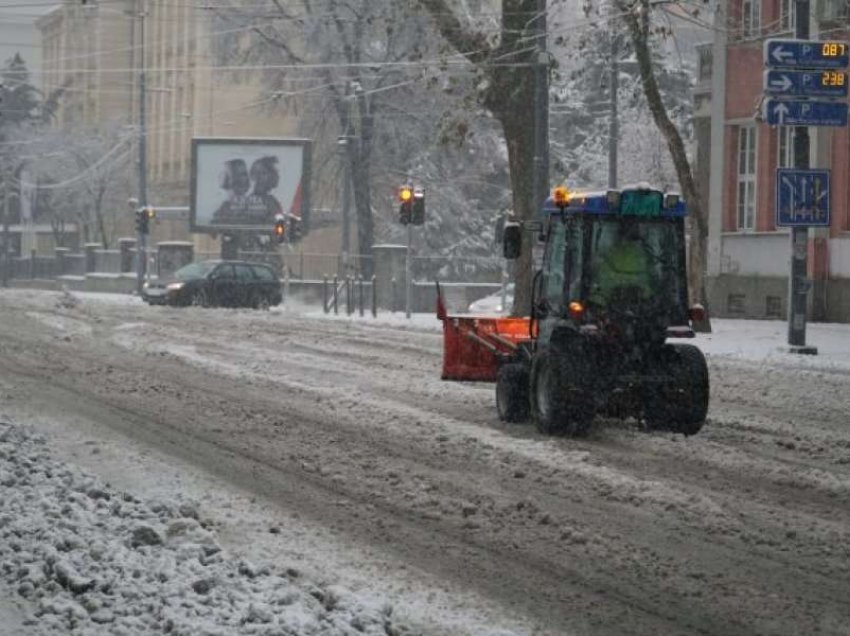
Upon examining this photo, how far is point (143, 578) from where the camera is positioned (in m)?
7.69

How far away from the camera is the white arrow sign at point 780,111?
25.1m

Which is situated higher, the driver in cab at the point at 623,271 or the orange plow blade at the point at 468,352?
the driver in cab at the point at 623,271

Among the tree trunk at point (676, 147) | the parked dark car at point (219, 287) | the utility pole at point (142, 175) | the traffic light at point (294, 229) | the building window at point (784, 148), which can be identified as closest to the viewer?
the tree trunk at point (676, 147)

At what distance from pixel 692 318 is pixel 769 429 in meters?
1.36

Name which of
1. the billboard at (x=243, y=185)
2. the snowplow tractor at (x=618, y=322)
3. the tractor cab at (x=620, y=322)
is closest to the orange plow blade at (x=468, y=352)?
the snowplow tractor at (x=618, y=322)

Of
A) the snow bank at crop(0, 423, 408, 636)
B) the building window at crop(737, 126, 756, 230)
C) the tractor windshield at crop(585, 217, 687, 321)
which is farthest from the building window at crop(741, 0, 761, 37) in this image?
A: the snow bank at crop(0, 423, 408, 636)

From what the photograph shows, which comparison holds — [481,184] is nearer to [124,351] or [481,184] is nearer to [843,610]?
[124,351]

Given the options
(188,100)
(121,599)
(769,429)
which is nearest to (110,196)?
(188,100)

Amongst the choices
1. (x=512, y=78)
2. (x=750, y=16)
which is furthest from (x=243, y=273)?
(x=750, y=16)

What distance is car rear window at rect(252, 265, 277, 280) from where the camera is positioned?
48.0 meters

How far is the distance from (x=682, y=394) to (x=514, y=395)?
1.79 m

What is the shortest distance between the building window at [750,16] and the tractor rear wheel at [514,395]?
74.5 ft

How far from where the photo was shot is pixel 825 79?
2547 centimetres

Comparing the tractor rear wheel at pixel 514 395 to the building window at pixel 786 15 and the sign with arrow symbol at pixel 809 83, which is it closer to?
the sign with arrow symbol at pixel 809 83
